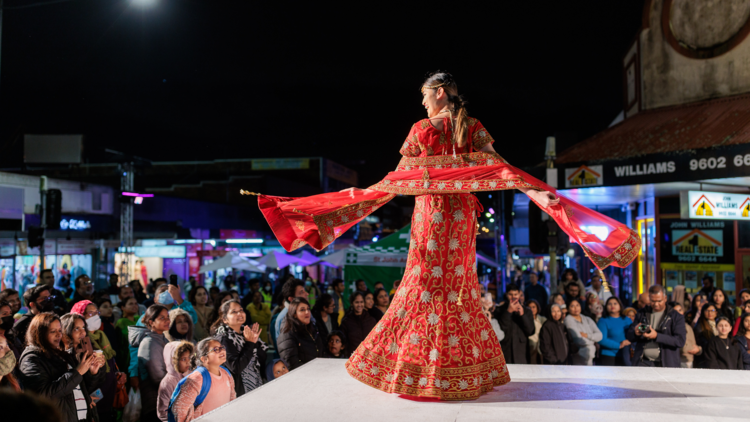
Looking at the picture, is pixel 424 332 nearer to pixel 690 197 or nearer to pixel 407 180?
pixel 407 180

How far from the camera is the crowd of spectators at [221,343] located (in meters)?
4.03

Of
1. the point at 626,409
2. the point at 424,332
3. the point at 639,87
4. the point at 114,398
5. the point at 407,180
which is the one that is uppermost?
the point at 639,87

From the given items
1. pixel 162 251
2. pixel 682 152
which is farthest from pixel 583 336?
pixel 162 251

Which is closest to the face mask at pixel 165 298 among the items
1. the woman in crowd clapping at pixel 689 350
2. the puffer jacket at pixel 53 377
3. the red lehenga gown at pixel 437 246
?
the puffer jacket at pixel 53 377

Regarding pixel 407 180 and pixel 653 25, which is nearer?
pixel 407 180

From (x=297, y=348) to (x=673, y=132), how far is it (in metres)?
8.19

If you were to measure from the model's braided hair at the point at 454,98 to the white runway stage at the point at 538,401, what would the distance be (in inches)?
62.1

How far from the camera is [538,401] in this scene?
11.1 feet

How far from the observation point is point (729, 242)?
467 inches

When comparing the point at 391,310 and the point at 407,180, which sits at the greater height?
the point at 407,180

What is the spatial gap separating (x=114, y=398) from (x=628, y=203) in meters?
13.0

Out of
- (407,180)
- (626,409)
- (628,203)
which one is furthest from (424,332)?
(628,203)

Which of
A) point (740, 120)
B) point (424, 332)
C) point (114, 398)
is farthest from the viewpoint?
point (740, 120)

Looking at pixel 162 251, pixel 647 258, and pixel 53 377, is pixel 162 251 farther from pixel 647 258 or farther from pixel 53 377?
pixel 53 377
